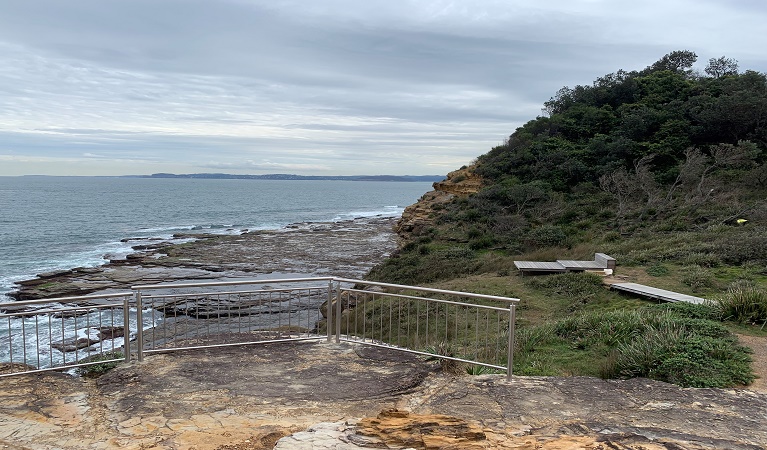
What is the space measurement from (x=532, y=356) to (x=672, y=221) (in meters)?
18.5

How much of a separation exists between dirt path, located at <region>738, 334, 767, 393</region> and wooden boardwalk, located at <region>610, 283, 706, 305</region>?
7.46 feet

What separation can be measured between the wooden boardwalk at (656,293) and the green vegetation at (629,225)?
36 centimetres

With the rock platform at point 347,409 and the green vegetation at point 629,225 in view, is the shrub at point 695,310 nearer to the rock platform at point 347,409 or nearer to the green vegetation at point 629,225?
the green vegetation at point 629,225

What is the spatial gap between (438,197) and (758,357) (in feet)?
119

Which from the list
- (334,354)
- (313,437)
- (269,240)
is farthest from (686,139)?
(313,437)

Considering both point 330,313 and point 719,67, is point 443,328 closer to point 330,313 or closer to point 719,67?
point 330,313

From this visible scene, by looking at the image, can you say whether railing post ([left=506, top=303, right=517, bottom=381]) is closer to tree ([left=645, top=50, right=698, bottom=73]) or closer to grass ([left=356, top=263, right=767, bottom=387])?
grass ([left=356, top=263, right=767, bottom=387])

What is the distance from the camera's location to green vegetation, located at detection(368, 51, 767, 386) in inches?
341

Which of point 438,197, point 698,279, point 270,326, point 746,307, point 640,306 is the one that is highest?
point 438,197

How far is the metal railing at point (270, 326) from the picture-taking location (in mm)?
6871

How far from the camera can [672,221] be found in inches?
946

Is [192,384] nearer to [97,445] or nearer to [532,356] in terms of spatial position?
[97,445]

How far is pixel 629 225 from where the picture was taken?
2556 centimetres

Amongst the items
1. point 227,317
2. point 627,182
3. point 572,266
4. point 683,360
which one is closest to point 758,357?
point 683,360
